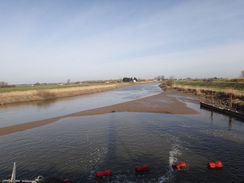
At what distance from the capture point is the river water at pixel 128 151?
9.34m

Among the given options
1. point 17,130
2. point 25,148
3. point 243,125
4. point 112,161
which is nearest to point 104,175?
point 112,161

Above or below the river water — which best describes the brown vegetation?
above

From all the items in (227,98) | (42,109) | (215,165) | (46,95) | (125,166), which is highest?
(46,95)

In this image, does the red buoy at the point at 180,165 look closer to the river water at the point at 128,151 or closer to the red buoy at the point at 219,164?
the river water at the point at 128,151

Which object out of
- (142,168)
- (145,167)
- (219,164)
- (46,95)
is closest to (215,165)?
(219,164)

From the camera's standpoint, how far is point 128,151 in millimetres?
12195

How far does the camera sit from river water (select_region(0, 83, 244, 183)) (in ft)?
30.6

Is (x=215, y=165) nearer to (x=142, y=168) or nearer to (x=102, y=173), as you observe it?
(x=142, y=168)

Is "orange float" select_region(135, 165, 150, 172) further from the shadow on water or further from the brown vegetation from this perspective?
the brown vegetation


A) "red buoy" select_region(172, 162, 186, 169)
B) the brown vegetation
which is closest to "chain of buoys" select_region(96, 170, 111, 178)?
"red buoy" select_region(172, 162, 186, 169)

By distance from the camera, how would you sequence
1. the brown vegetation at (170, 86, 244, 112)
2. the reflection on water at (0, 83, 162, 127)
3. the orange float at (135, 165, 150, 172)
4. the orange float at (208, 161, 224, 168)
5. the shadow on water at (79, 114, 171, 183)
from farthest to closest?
1. the brown vegetation at (170, 86, 244, 112)
2. the reflection on water at (0, 83, 162, 127)
3. the orange float at (208, 161, 224, 168)
4. the orange float at (135, 165, 150, 172)
5. the shadow on water at (79, 114, 171, 183)

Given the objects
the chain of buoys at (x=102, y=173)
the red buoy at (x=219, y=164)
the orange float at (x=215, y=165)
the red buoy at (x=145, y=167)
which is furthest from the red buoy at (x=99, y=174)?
the red buoy at (x=219, y=164)

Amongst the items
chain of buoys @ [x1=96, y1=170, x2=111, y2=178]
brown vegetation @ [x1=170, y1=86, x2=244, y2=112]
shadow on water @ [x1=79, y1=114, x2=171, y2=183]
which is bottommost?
shadow on water @ [x1=79, y1=114, x2=171, y2=183]

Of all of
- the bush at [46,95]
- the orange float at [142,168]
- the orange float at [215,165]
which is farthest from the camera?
the bush at [46,95]
